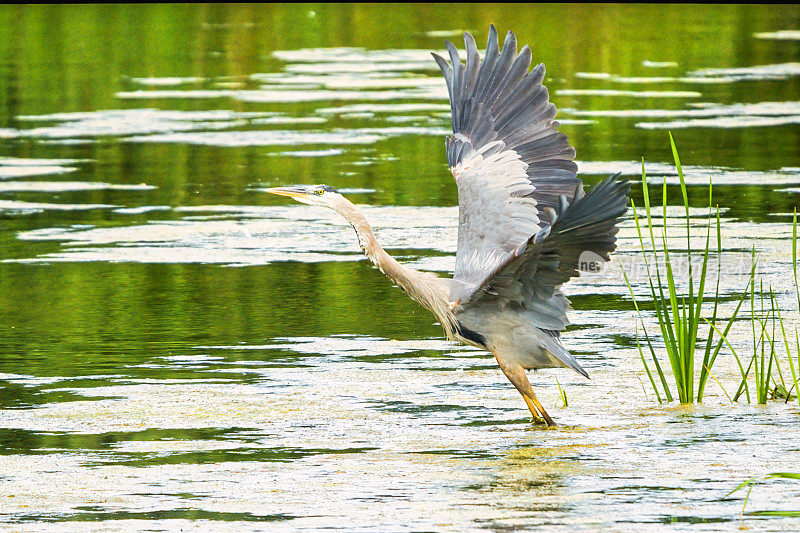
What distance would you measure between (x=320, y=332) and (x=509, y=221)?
1.77 metres

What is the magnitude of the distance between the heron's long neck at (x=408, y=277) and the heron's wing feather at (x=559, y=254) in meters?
0.17

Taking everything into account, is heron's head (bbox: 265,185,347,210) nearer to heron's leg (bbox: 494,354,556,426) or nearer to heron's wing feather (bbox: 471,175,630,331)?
heron's wing feather (bbox: 471,175,630,331)

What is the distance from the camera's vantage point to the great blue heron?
20.7 ft

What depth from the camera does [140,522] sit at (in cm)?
540

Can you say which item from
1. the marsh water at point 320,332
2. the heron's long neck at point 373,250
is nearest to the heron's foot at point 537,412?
the marsh water at point 320,332

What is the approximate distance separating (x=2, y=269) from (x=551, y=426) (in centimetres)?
500

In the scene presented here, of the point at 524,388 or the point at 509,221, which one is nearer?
the point at 524,388

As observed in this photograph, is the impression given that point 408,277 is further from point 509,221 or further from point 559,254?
point 559,254

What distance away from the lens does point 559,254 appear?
21.1ft

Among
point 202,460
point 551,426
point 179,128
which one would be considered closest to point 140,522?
point 202,460

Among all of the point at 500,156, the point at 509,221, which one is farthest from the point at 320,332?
the point at 509,221

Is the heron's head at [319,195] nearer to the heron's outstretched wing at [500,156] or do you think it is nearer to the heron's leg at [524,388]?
the heron's outstretched wing at [500,156]

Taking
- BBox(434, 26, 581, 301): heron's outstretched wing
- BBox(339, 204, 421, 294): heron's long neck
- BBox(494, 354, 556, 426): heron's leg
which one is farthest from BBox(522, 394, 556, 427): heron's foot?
BBox(339, 204, 421, 294): heron's long neck

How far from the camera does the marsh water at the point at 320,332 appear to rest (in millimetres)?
5773
